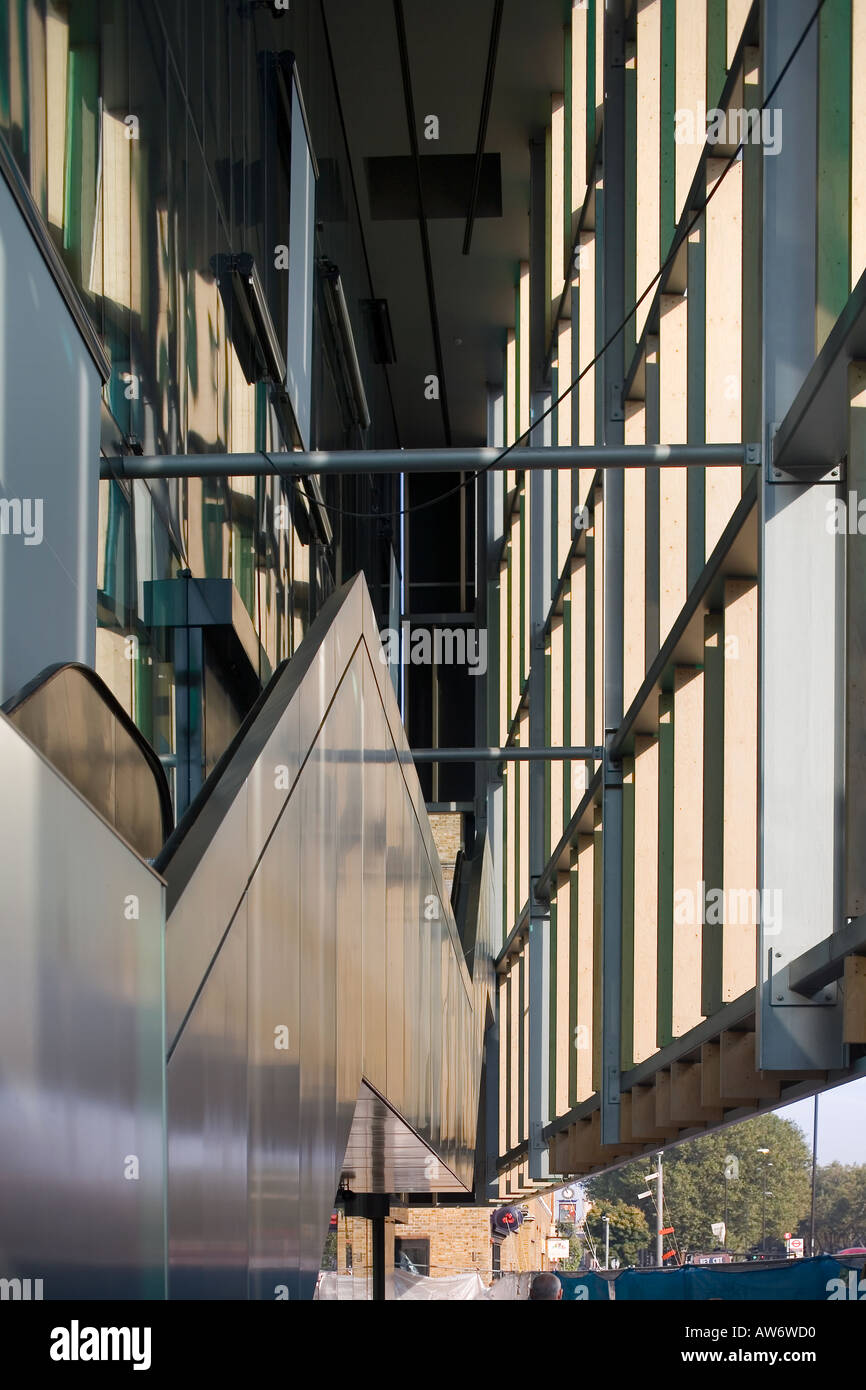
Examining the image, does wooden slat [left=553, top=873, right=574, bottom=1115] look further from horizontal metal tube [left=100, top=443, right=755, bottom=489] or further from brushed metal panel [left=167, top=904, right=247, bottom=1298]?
brushed metal panel [left=167, top=904, right=247, bottom=1298]

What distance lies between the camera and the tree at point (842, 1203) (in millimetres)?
71438

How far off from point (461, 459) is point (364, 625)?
9.29 feet

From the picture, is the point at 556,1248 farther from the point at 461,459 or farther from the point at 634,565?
the point at 461,459

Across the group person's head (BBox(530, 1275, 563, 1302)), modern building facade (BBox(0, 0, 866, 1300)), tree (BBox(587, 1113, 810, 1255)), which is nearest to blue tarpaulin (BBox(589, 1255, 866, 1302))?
person's head (BBox(530, 1275, 563, 1302))

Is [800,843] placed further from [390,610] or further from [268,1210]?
[390,610]

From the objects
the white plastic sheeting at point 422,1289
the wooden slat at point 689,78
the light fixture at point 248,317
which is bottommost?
the white plastic sheeting at point 422,1289

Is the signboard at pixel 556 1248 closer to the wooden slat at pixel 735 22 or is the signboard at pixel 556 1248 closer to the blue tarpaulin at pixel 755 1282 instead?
the blue tarpaulin at pixel 755 1282

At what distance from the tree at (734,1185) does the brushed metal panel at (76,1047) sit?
8400 cm

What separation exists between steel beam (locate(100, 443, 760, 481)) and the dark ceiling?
42.5 feet

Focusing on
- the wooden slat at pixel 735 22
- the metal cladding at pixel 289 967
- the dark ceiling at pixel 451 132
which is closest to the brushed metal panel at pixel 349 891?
the metal cladding at pixel 289 967

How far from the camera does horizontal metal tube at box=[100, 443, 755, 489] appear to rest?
9.70 metres

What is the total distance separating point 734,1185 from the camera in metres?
96.6

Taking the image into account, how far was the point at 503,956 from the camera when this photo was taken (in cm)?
2805

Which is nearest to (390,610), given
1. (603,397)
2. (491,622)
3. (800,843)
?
(491,622)
